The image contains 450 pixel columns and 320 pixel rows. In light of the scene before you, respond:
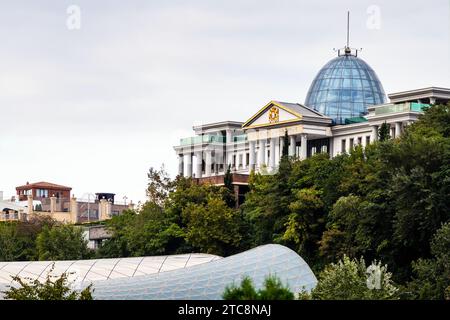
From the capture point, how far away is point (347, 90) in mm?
130750

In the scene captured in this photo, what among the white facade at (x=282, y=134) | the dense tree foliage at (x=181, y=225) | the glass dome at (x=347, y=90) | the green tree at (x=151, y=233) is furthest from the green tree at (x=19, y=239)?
the glass dome at (x=347, y=90)

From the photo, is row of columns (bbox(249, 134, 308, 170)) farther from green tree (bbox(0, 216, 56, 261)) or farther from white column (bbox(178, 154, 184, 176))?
green tree (bbox(0, 216, 56, 261))

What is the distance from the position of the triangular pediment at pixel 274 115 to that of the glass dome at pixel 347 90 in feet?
15.0

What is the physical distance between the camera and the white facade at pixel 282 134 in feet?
381

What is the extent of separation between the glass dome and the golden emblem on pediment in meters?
4.76

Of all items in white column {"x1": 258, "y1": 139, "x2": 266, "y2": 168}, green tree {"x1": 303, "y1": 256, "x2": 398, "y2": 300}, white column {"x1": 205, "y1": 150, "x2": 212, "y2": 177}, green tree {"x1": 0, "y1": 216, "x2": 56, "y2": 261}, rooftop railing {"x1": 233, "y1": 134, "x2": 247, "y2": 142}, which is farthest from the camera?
white column {"x1": 205, "y1": 150, "x2": 212, "y2": 177}

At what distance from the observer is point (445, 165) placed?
218 ft

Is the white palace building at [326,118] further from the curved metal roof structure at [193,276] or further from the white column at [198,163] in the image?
the curved metal roof structure at [193,276]

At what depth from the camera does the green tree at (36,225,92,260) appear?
364 feet

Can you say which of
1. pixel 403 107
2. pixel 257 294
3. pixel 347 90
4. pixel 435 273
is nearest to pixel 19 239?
pixel 347 90

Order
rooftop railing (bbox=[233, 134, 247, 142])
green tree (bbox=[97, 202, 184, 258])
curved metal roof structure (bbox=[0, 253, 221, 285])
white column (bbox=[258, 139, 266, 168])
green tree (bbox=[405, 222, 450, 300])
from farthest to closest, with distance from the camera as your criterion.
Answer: rooftop railing (bbox=[233, 134, 247, 142]), white column (bbox=[258, 139, 266, 168]), green tree (bbox=[97, 202, 184, 258]), curved metal roof structure (bbox=[0, 253, 221, 285]), green tree (bbox=[405, 222, 450, 300])

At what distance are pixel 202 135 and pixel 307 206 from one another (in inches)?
2476

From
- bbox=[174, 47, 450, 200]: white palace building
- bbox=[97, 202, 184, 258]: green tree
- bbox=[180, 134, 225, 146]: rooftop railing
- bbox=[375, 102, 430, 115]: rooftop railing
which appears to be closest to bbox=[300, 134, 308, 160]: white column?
bbox=[174, 47, 450, 200]: white palace building

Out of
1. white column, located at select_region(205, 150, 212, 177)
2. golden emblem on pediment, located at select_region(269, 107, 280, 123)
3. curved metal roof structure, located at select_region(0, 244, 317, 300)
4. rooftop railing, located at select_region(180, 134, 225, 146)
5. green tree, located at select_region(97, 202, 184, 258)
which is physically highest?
golden emblem on pediment, located at select_region(269, 107, 280, 123)
